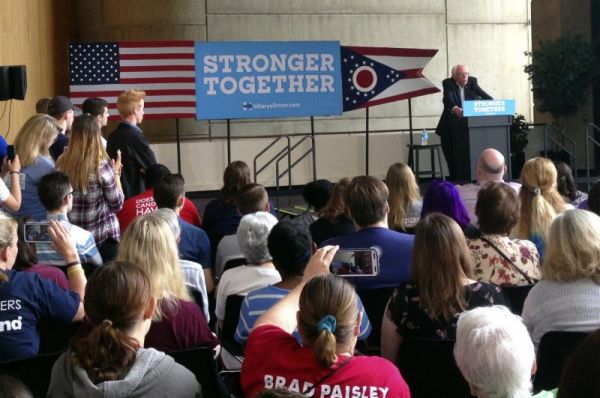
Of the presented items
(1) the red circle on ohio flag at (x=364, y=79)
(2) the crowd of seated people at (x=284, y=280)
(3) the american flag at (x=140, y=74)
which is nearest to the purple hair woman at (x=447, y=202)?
(2) the crowd of seated people at (x=284, y=280)

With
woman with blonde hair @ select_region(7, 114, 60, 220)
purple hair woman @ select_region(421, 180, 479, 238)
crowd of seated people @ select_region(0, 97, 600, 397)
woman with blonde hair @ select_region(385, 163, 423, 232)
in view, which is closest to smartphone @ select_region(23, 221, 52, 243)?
crowd of seated people @ select_region(0, 97, 600, 397)

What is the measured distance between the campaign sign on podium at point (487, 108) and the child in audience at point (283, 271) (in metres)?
7.16

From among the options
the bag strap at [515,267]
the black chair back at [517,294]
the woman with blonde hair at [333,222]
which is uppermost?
the woman with blonde hair at [333,222]

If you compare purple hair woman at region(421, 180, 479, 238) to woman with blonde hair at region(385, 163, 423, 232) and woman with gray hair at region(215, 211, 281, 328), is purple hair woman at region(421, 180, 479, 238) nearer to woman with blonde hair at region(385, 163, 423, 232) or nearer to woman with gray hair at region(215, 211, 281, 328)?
woman with blonde hair at region(385, 163, 423, 232)

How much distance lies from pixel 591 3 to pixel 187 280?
11308 millimetres

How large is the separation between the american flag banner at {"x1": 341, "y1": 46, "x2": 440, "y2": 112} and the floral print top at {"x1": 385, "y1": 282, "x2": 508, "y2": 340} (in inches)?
334

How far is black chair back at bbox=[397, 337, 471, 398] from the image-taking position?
3.15m

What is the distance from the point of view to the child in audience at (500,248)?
169 inches

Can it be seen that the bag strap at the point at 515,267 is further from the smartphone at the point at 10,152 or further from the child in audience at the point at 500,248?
the smartphone at the point at 10,152

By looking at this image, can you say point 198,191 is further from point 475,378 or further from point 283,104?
point 475,378

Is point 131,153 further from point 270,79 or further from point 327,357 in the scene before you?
point 327,357

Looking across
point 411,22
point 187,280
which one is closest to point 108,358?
point 187,280

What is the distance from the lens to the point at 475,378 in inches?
92.4

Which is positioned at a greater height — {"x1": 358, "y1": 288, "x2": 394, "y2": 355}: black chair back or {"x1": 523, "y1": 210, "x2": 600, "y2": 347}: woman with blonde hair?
{"x1": 523, "y1": 210, "x2": 600, "y2": 347}: woman with blonde hair
